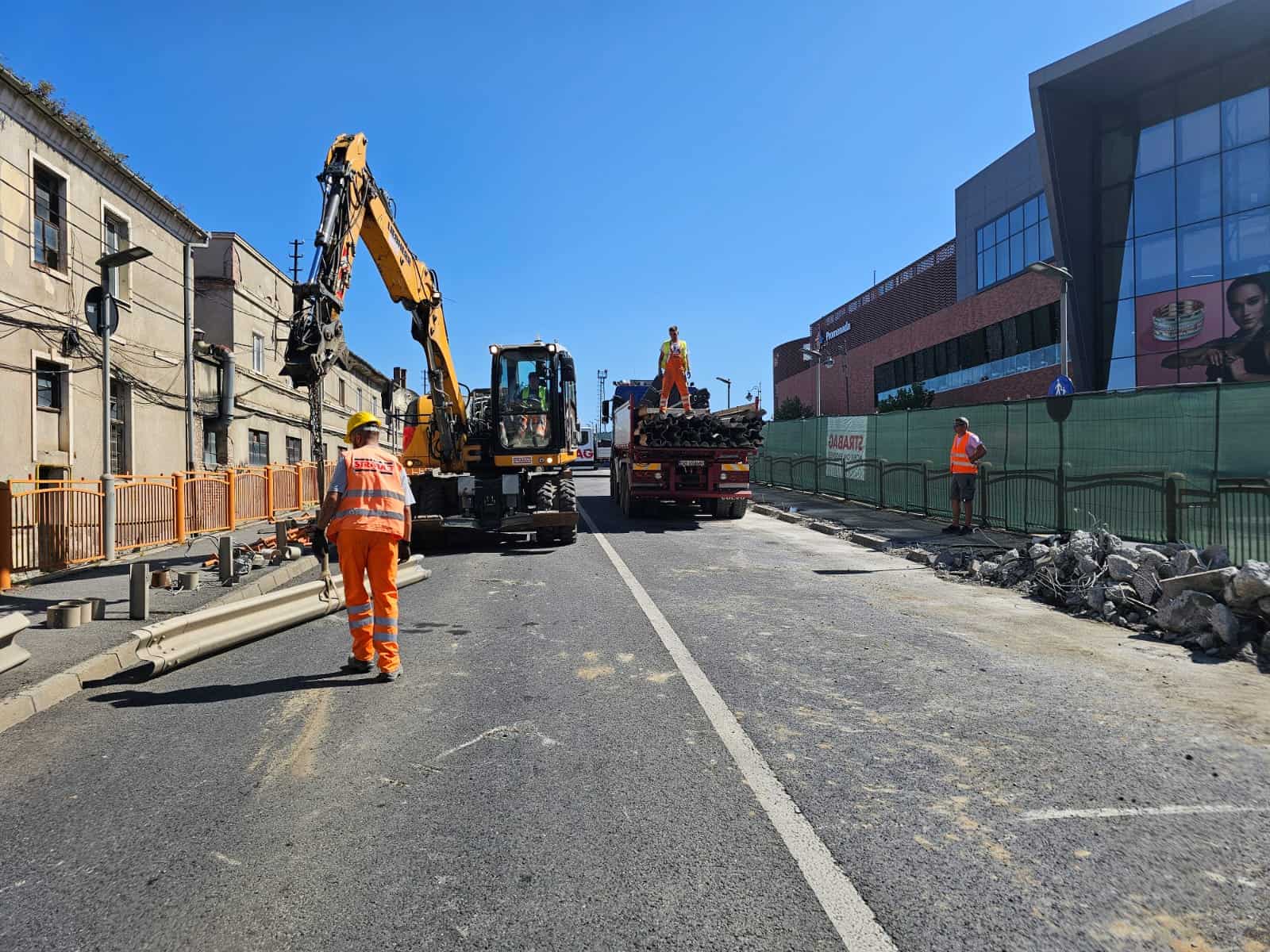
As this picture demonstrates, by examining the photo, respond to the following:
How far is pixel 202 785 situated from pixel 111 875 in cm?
83

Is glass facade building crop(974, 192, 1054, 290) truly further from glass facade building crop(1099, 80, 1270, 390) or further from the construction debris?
the construction debris

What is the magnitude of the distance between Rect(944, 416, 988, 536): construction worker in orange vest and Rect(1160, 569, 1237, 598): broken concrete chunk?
631 cm

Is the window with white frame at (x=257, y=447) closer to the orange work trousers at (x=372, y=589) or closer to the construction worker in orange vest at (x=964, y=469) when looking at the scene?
the construction worker in orange vest at (x=964, y=469)

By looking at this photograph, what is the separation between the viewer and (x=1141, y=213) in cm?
3180

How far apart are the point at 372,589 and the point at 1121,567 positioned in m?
7.01

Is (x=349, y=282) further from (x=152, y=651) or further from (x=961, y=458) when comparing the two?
(x=961, y=458)

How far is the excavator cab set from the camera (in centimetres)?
1321

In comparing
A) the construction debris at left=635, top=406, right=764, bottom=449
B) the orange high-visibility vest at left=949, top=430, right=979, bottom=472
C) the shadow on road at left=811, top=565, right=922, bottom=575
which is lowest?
the shadow on road at left=811, top=565, right=922, bottom=575

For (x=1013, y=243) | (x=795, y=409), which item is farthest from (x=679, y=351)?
(x=795, y=409)

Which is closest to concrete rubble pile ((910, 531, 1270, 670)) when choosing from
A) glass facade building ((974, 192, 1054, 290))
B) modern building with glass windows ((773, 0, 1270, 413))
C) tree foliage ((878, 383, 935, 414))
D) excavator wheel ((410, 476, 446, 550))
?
excavator wheel ((410, 476, 446, 550))

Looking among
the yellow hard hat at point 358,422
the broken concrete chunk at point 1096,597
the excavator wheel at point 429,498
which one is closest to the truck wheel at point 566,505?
the excavator wheel at point 429,498

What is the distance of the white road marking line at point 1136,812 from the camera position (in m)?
3.44

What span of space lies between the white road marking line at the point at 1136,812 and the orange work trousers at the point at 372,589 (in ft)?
13.0

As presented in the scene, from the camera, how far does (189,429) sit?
20172mm
